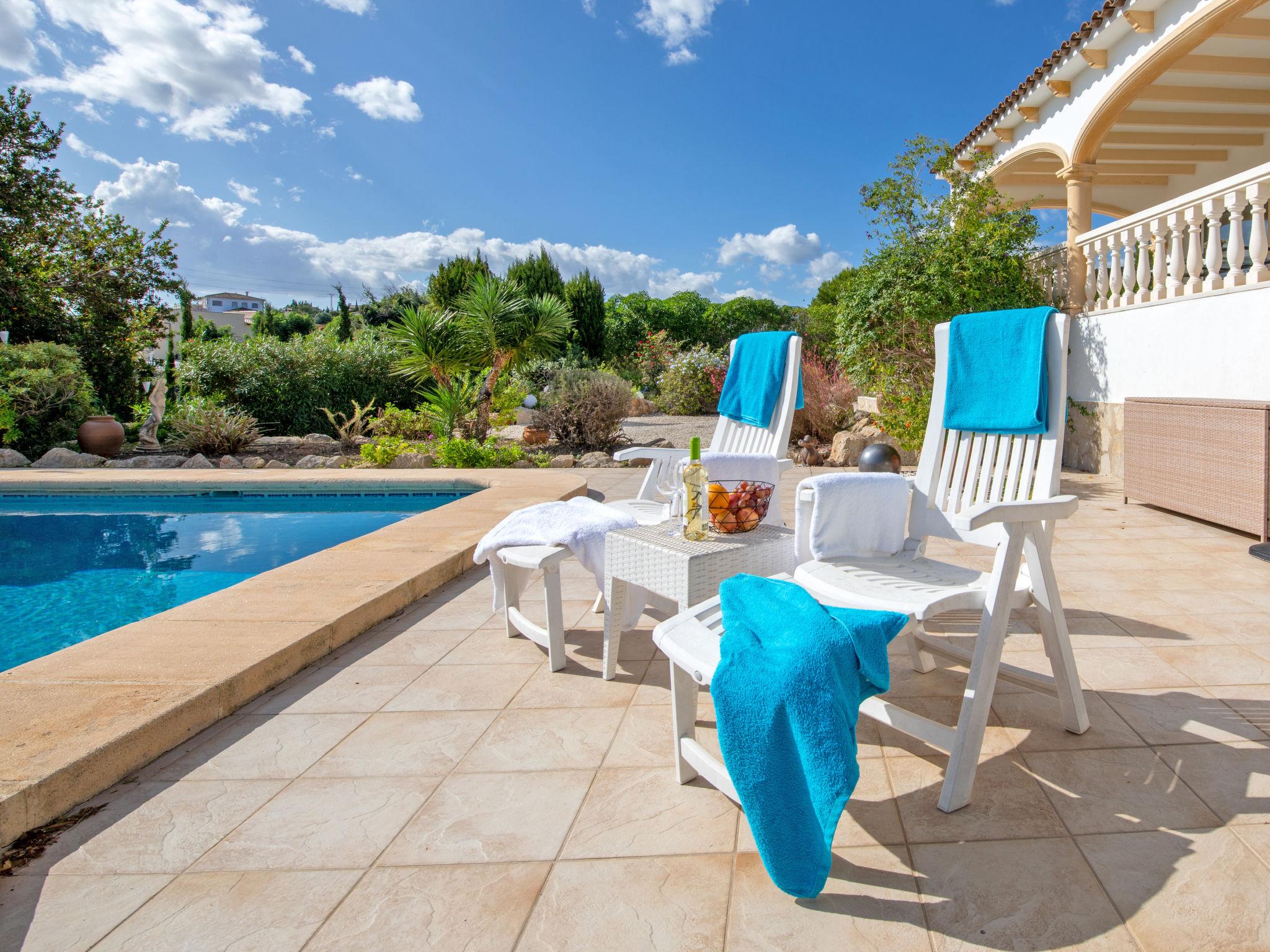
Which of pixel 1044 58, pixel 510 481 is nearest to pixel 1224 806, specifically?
pixel 510 481

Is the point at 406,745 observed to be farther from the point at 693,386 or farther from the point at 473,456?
the point at 693,386

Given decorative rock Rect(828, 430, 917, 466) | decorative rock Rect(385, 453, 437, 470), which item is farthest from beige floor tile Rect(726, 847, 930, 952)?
decorative rock Rect(385, 453, 437, 470)

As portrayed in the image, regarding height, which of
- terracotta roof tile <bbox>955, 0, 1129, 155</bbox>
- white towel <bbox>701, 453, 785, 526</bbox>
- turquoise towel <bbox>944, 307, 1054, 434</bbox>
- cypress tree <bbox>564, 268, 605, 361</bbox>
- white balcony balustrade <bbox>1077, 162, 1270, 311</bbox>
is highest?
terracotta roof tile <bbox>955, 0, 1129, 155</bbox>

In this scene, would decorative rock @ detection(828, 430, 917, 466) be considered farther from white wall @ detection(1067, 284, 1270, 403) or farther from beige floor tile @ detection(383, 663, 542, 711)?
beige floor tile @ detection(383, 663, 542, 711)

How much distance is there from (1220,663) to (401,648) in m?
2.84

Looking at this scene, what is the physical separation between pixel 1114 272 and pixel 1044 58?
245 centimetres

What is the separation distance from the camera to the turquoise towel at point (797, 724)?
1.37 m

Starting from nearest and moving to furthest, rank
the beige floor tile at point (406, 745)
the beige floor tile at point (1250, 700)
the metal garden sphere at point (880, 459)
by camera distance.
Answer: the beige floor tile at point (406, 745) < the beige floor tile at point (1250, 700) < the metal garden sphere at point (880, 459)

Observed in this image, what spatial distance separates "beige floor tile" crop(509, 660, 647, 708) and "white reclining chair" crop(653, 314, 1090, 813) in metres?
0.39

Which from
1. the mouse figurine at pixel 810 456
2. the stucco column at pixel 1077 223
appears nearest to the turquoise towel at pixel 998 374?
the mouse figurine at pixel 810 456

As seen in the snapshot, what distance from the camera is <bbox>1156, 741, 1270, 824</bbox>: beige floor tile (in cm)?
163

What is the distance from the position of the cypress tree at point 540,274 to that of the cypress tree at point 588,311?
39 cm

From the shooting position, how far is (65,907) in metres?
1.41

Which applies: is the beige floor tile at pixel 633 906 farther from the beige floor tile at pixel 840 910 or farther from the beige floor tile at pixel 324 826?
the beige floor tile at pixel 324 826
